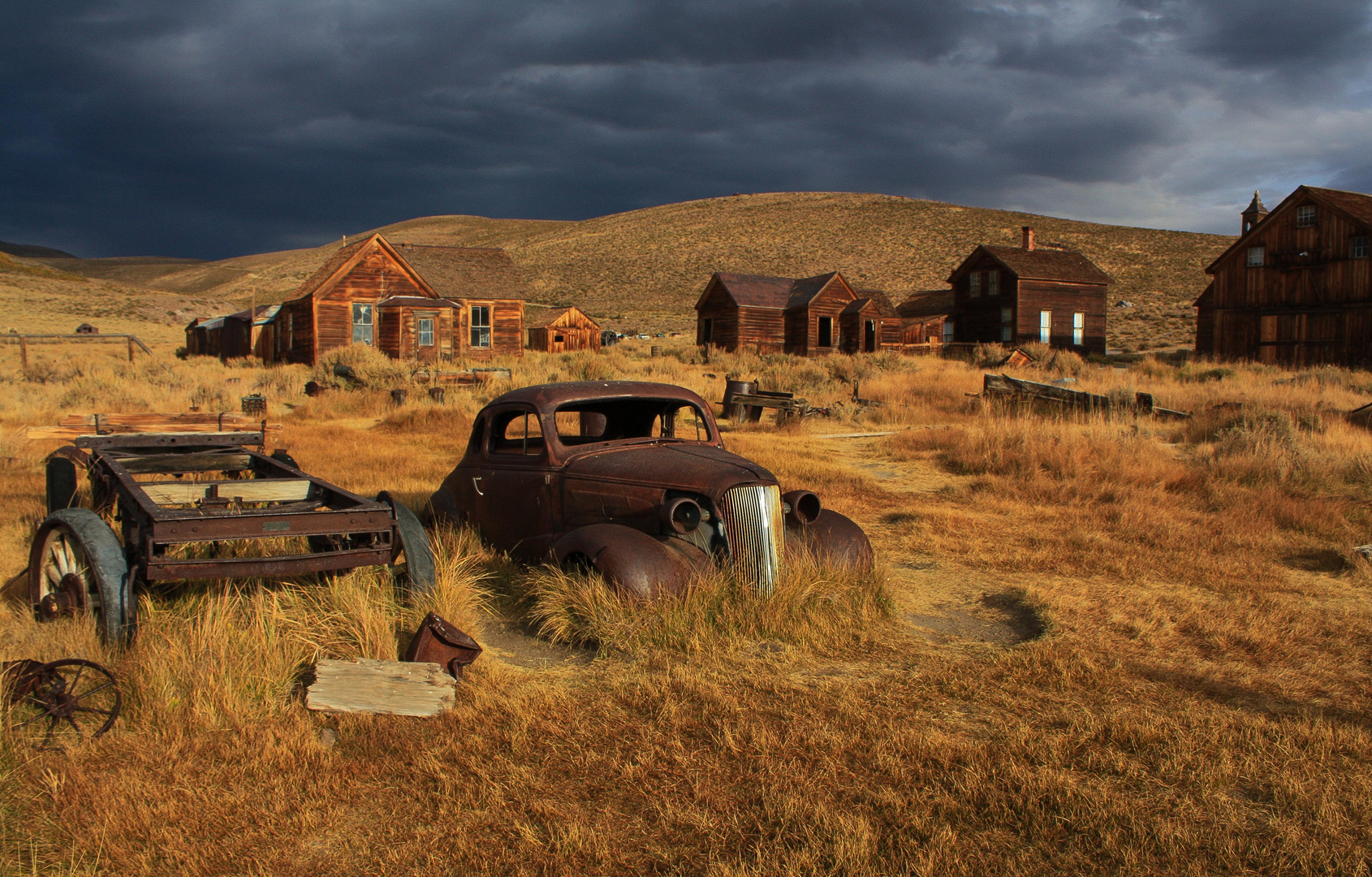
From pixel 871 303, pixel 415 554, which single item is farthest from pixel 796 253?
pixel 415 554

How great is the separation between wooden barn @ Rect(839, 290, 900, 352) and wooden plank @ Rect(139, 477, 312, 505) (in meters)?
35.2

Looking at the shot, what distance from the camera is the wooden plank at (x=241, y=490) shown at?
5.88m

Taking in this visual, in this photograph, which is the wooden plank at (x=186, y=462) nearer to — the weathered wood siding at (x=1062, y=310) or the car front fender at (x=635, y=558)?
the car front fender at (x=635, y=558)

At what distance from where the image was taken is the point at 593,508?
5.93 metres

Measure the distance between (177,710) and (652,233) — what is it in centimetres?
9556

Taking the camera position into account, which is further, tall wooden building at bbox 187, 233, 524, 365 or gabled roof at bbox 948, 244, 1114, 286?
gabled roof at bbox 948, 244, 1114, 286

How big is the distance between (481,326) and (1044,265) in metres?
28.1

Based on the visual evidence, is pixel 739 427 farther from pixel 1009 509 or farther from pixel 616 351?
pixel 616 351

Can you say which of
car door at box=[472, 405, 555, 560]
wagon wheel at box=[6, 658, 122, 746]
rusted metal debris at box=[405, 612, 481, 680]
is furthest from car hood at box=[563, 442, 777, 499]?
wagon wheel at box=[6, 658, 122, 746]

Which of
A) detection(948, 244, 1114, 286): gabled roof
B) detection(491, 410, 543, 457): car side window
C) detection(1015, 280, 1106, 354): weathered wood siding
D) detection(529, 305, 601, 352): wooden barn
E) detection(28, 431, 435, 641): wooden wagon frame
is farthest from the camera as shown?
detection(948, 244, 1114, 286): gabled roof

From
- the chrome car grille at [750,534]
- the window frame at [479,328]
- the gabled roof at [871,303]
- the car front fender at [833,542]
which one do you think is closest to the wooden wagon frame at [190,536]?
the chrome car grille at [750,534]

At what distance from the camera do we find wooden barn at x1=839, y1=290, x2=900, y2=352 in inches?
1561

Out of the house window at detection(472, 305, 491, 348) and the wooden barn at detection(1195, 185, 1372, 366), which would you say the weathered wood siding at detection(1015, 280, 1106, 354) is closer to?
the wooden barn at detection(1195, 185, 1372, 366)

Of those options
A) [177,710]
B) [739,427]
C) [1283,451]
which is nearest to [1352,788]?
[177,710]
